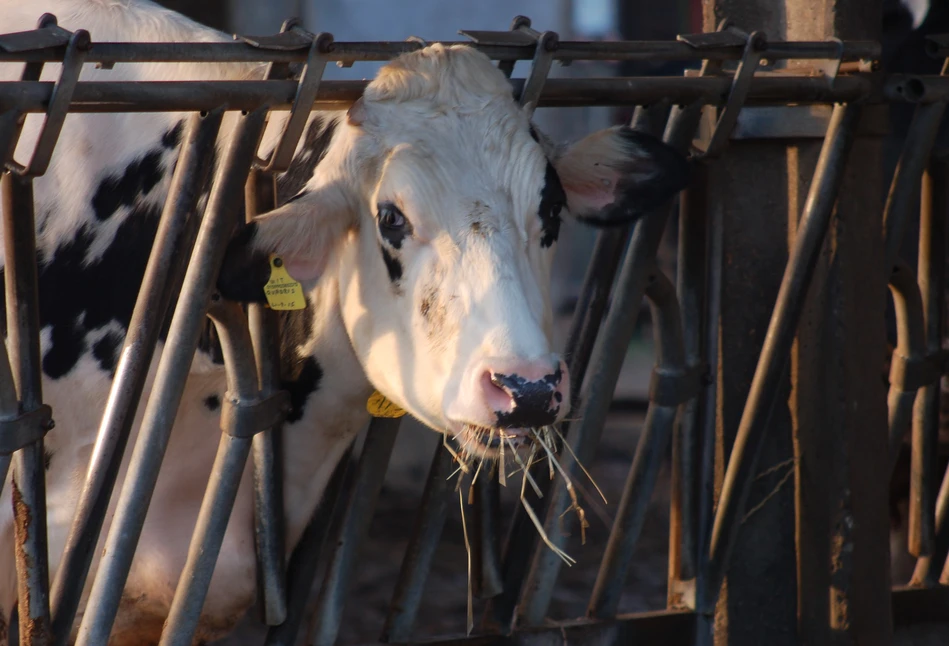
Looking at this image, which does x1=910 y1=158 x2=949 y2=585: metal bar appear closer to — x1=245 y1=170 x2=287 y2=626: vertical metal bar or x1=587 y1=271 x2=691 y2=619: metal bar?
x1=587 y1=271 x2=691 y2=619: metal bar

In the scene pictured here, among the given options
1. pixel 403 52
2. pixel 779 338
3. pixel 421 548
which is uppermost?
pixel 403 52

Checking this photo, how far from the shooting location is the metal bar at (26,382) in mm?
1824

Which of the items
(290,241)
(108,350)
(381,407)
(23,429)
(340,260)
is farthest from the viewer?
(108,350)

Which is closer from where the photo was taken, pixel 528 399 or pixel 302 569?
pixel 528 399

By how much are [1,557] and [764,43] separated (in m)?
1.89

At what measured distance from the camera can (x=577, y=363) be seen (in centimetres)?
259

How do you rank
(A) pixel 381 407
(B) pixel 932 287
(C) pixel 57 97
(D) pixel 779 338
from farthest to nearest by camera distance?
1. (B) pixel 932 287
2. (D) pixel 779 338
3. (A) pixel 381 407
4. (C) pixel 57 97

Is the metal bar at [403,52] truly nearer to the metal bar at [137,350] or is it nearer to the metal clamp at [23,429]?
the metal bar at [137,350]

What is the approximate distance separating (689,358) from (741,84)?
2.22ft

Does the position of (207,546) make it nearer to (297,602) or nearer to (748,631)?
(297,602)

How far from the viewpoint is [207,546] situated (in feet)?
6.66

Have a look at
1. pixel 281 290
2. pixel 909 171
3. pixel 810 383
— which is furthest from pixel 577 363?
pixel 909 171

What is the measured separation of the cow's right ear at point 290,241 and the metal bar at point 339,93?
7.1 inches

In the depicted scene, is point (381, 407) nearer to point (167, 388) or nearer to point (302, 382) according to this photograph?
point (302, 382)
